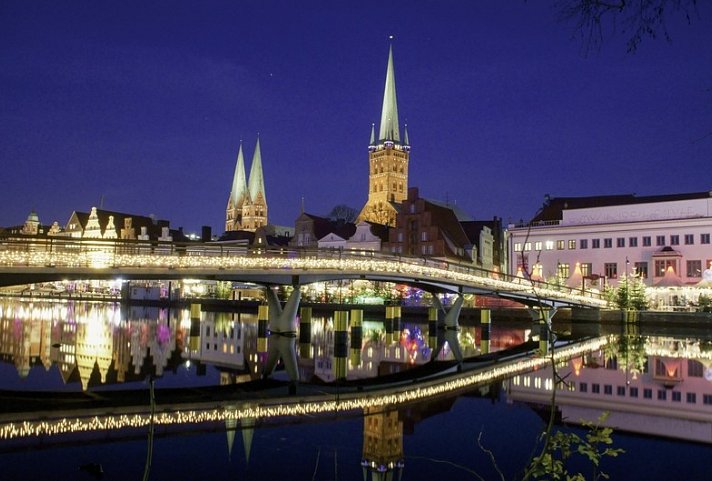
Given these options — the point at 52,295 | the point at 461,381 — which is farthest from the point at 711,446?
the point at 52,295

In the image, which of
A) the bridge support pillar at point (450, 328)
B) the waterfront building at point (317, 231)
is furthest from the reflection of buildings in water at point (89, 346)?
the waterfront building at point (317, 231)

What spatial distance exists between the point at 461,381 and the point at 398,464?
1354 cm

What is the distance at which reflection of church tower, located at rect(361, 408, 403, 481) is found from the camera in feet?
44.1

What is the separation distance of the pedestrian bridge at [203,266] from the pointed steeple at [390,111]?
130 metres

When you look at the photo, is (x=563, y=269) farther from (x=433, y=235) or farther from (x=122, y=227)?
(x=122, y=227)

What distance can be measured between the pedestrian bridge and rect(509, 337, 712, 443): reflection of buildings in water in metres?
3.96

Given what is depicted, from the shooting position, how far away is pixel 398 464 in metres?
13.8

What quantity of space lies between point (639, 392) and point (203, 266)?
21519 millimetres

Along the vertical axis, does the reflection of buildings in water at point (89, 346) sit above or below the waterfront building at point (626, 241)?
below

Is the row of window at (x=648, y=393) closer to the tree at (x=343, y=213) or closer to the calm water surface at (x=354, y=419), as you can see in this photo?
the calm water surface at (x=354, y=419)

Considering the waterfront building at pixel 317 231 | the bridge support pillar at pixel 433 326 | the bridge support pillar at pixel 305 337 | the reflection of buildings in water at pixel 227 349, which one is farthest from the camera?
the waterfront building at pixel 317 231

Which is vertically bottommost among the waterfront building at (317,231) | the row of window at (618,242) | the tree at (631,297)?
the tree at (631,297)

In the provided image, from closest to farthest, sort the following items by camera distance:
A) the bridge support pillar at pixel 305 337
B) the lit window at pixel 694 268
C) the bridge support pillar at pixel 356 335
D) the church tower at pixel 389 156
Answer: the bridge support pillar at pixel 305 337, the bridge support pillar at pixel 356 335, the lit window at pixel 694 268, the church tower at pixel 389 156

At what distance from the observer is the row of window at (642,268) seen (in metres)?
66.9
